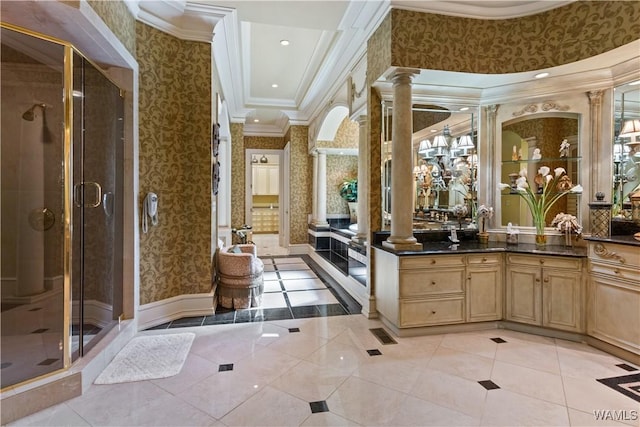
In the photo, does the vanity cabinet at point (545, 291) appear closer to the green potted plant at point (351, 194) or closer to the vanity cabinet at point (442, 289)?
the vanity cabinet at point (442, 289)

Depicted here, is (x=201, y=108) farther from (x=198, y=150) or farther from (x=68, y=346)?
(x=68, y=346)

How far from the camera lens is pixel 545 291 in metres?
3.07

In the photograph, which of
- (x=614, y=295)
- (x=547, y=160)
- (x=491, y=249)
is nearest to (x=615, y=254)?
(x=614, y=295)

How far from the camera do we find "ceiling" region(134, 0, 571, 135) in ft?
10.3

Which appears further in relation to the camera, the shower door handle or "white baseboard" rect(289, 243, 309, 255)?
"white baseboard" rect(289, 243, 309, 255)

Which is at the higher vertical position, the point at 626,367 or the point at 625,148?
the point at 625,148

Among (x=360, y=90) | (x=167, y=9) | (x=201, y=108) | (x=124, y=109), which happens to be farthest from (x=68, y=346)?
(x=360, y=90)

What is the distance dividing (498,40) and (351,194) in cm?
420

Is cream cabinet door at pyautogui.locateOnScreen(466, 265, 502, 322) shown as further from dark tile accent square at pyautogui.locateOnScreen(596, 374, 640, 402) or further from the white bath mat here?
the white bath mat

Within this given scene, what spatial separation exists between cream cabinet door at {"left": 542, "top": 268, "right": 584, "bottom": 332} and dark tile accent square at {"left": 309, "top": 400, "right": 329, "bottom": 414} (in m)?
2.29

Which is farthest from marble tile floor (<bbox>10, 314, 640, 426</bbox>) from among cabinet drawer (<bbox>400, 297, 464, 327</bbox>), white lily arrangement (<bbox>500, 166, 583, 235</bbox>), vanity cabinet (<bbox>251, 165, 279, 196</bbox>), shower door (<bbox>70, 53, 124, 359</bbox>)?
vanity cabinet (<bbox>251, 165, 279, 196</bbox>)

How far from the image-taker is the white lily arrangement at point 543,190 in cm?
346

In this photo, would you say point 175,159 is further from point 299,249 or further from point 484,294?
point 299,249

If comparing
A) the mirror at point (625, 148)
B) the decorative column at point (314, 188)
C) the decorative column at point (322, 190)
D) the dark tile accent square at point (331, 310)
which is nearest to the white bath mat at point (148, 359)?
the dark tile accent square at point (331, 310)
